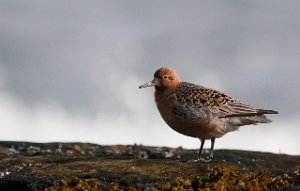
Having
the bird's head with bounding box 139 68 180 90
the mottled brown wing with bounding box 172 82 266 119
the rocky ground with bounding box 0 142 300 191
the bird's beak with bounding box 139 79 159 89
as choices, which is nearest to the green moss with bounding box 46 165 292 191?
the rocky ground with bounding box 0 142 300 191

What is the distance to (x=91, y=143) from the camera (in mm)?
24297

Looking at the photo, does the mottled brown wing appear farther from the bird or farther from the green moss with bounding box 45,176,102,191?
the green moss with bounding box 45,176,102,191

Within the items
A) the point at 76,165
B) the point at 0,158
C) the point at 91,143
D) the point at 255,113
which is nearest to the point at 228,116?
Answer: the point at 255,113

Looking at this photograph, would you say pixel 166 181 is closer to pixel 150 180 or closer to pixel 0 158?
pixel 150 180

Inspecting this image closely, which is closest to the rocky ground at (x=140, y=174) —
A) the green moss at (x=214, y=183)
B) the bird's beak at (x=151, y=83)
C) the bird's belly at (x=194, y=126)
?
the green moss at (x=214, y=183)

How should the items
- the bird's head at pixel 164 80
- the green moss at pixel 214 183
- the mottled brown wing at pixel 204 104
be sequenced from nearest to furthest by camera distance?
1. the green moss at pixel 214 183
2. the mottled brown wing at pixel 204 104
3. the bird's head at pixel 164 80

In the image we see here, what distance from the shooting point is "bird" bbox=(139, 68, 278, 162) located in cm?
1727

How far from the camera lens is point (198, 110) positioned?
57.1ft

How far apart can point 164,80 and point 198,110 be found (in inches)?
60.8

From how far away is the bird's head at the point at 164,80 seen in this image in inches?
723

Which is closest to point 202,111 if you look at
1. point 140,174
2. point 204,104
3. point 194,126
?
point 204,104

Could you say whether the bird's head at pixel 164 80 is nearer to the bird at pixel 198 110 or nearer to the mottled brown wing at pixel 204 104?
the bird at pixel 198 110

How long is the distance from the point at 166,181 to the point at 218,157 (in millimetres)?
5709

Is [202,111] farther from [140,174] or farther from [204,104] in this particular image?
[140,174]
